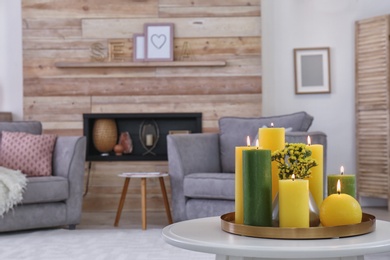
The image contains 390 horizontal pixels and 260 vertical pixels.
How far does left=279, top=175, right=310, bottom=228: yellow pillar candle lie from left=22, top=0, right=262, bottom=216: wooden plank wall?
4053 mm

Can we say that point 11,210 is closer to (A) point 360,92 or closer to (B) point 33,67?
(B) point 33,67

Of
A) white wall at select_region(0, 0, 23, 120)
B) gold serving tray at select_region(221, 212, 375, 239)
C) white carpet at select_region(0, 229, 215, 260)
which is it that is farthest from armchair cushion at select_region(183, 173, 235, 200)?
gold serving tray at select_region(221, 212, 375, 239)

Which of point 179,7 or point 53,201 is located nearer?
point 53,201

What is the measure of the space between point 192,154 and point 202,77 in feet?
3.82

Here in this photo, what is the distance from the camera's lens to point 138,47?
5.80 meters

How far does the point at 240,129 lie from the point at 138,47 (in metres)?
1.37

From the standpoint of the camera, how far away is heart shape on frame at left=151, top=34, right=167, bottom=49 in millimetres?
5770

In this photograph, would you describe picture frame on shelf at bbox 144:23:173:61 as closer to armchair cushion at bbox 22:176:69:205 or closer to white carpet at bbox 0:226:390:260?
armchair cushion at bbox 22:176:69:205

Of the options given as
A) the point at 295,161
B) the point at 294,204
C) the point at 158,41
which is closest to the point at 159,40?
the point at 158,41

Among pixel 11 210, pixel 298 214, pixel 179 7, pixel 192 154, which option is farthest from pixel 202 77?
pixel 298 214

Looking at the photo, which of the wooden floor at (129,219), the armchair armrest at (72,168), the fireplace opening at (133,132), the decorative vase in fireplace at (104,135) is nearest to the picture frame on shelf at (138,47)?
the fireplace opening at (133,132)

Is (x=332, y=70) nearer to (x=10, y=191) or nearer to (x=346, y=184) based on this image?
(x=10, y=191)

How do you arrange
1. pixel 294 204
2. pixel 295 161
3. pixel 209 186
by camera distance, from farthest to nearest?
1. pixel 209 186
2. pixel 295 161
3. pixel 294 204

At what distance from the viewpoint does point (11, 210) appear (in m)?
4.43
